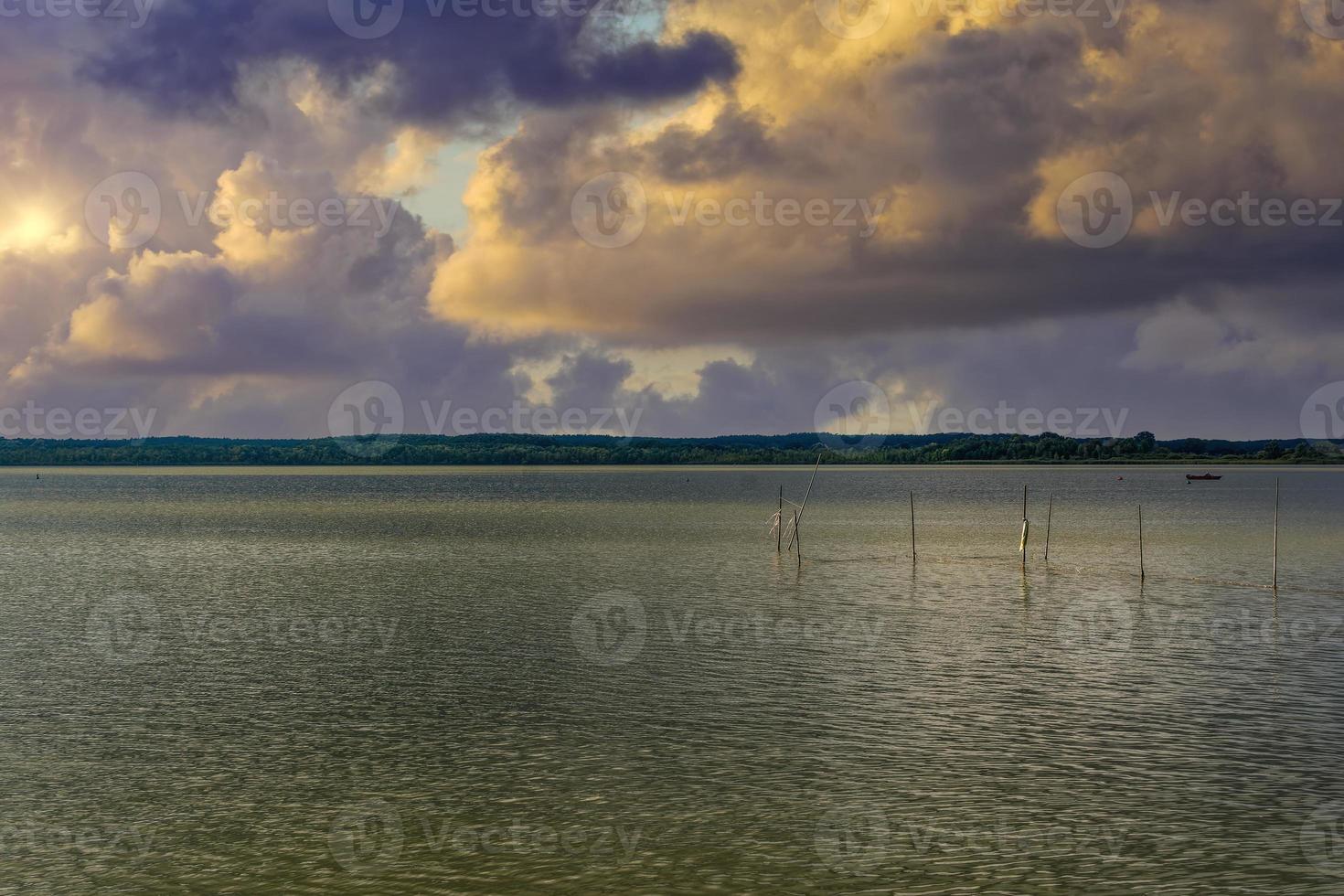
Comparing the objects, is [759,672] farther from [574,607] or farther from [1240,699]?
[574,607]

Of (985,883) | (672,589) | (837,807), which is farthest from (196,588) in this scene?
(985,883)

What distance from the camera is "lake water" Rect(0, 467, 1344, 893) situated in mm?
17203

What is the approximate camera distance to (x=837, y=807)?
1945 centimetres

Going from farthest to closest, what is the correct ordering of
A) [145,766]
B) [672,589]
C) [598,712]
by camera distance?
[672,589], [598,712], [145,766]

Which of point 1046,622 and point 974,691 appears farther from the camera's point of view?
point 1046,622

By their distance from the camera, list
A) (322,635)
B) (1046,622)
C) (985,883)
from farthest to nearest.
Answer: (1046,622) < (322,635) < (985,883)

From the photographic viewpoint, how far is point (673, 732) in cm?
2442

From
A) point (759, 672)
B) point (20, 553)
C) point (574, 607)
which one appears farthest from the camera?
point (20, 553)

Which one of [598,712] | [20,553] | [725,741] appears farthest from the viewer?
[20,553]

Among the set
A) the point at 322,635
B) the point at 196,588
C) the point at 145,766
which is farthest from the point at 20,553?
the point at 145,766

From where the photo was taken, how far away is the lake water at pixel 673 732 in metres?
17.2

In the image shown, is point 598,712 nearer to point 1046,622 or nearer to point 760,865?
point 760,865

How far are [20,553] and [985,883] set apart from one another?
69835 millimetres

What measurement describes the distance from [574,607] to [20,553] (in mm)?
43858
